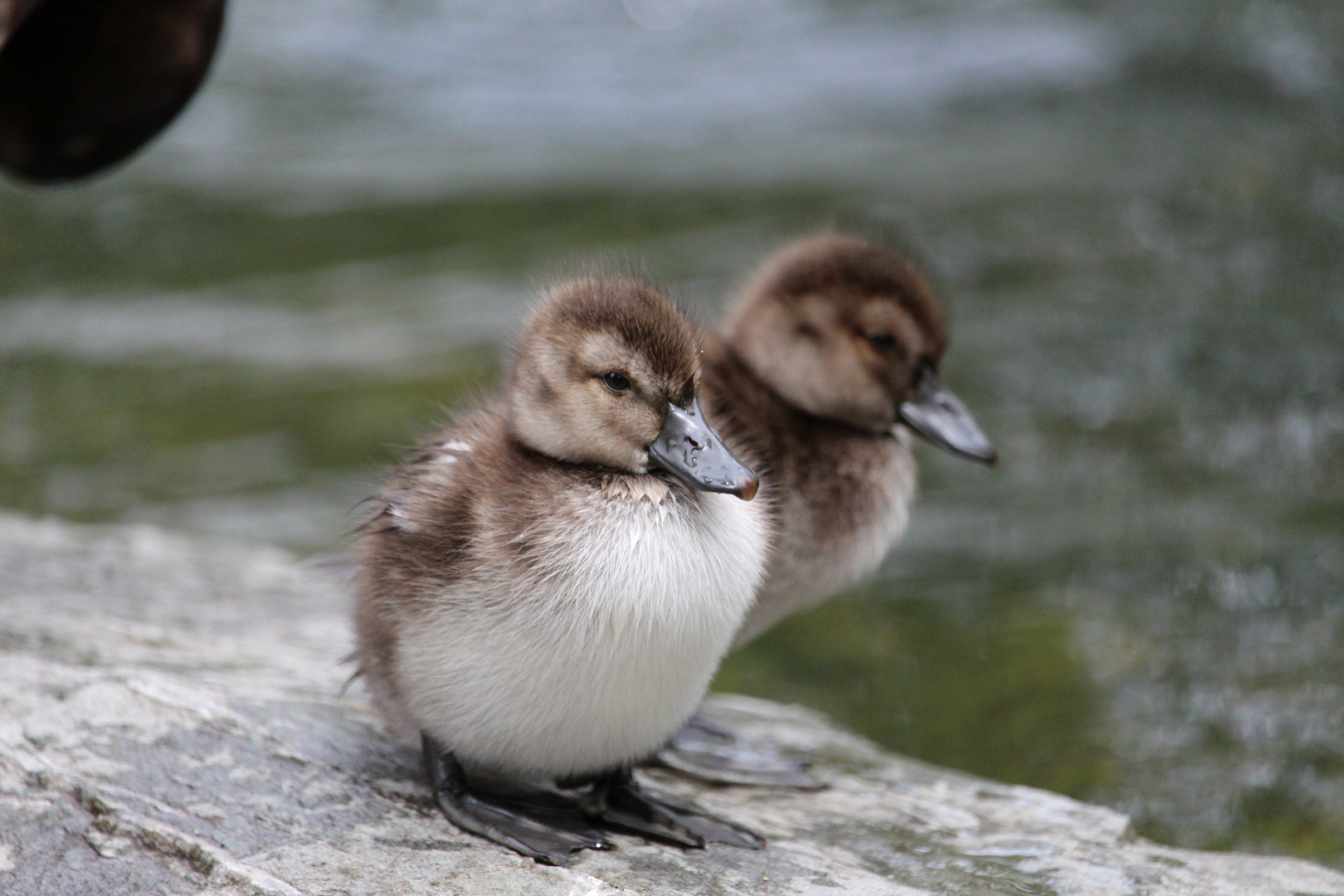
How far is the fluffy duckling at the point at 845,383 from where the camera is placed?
471 cm

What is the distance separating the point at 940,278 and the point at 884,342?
4.30 m

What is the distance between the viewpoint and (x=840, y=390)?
4922 mm

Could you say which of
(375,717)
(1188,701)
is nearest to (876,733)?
(1188,701)

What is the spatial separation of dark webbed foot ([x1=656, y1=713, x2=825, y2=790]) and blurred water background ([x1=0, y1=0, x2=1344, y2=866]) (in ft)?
3.27

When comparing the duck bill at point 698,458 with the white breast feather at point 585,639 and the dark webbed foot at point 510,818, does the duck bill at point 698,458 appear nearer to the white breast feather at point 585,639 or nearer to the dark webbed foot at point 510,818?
the white breast feather at point 585,639

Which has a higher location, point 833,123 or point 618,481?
point 833,123

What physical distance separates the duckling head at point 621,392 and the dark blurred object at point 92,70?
2.05 m

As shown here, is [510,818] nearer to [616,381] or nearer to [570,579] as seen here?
[570,579]

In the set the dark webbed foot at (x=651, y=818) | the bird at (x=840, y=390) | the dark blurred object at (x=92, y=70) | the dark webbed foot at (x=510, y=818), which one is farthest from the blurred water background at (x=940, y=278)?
the dark blurred object at (x=92, y=70)

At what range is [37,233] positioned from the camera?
10.4 m

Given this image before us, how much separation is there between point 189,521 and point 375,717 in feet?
11.3

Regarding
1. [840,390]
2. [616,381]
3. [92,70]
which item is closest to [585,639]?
[616,381]

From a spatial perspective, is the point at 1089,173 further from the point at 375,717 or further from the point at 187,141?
the point at 375,717

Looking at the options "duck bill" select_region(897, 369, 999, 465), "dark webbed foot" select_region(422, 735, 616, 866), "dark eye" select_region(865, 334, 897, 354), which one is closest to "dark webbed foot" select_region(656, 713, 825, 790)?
"dark webbed foot" select_region(422, 735, 616, 866)
